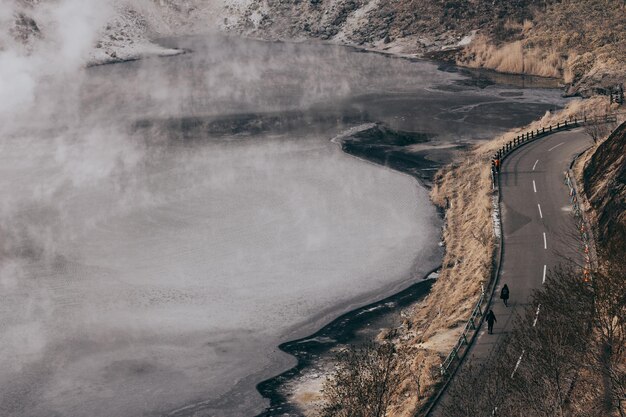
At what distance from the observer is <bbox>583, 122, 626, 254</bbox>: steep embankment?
145 ft

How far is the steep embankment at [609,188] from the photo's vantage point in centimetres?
4419

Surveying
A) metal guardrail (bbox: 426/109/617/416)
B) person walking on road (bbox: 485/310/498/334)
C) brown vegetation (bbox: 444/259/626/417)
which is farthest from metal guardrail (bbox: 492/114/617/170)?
brown vegetation (bbox: 444/259/626/417)

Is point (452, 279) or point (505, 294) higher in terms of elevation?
point (505, 294)

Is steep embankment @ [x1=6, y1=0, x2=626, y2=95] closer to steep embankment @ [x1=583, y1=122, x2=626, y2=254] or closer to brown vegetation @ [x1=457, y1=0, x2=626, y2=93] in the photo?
brown vegetation @ [x1=457, y1=0, x2=626, y2=93]

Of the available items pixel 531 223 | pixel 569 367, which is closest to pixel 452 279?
pixel 531 223

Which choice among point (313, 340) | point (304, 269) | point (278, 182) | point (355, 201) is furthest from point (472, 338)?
point (278, 182)

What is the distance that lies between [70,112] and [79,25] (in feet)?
150

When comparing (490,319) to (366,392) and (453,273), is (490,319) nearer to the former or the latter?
(366,392)

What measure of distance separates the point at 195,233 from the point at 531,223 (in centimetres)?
2414

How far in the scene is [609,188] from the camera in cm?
5000

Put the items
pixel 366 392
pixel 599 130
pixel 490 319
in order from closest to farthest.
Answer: pixel 366 392 < pixel 490 319 < pixel 599 130

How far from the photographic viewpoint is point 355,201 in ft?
221

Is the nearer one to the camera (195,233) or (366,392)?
(366,392)

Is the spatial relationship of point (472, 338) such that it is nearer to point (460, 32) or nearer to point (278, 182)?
point (278, 182)
